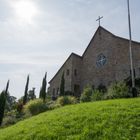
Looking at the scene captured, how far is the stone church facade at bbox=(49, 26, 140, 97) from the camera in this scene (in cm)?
3572

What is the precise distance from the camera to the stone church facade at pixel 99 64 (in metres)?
35.7

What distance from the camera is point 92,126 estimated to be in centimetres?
1244

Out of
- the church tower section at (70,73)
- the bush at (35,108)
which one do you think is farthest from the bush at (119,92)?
the church tower section at (70,73)

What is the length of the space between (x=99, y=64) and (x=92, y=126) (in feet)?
91.2

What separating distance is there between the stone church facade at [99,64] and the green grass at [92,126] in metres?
19.9

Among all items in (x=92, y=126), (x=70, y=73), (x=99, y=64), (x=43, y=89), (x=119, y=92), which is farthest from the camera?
(x=70, y=73)

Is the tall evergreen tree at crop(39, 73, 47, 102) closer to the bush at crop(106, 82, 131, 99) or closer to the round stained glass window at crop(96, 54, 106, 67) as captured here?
the round stained glass window at crop(96, 54, 106, 67)

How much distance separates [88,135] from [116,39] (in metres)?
28.2

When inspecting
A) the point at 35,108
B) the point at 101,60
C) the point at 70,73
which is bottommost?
the point at 35,108

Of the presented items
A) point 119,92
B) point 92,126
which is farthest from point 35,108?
point 92,126

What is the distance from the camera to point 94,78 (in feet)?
131

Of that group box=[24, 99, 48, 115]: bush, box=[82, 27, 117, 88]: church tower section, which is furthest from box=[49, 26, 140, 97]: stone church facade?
box=[24, 99, 48, 115]: bush

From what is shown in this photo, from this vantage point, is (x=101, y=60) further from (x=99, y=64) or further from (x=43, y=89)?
(x=43, y=89)

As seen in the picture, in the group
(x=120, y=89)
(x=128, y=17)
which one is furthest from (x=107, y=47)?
(x=120, y=89)
